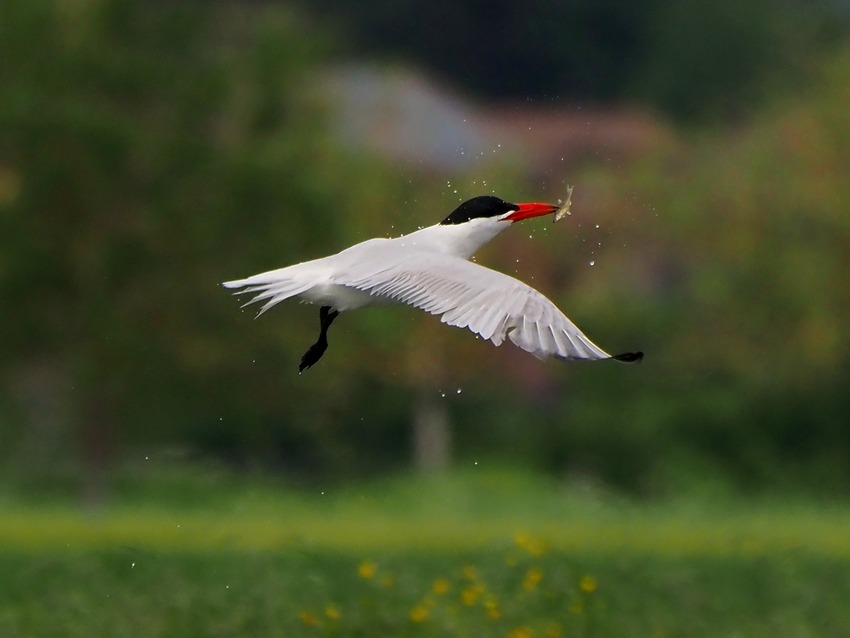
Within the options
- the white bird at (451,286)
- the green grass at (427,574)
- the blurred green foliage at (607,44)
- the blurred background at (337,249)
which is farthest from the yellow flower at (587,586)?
the blurred green foliage at (607,44)

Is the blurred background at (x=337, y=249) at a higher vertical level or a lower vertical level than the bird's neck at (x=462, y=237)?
lower

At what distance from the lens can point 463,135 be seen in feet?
134

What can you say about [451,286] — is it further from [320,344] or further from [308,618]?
[308,618]

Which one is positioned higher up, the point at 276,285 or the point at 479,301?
the point at 479,301

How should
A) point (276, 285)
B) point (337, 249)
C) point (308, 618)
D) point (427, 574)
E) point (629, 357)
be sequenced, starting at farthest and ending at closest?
point (337, 249), point (427, 574), point (308, 618), point (276, 285), point (629, 357)

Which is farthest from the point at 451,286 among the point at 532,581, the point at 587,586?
the point at 532,581

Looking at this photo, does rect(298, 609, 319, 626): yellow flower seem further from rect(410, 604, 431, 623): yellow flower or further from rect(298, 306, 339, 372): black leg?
rect(298, 306, 339, 372): black leg

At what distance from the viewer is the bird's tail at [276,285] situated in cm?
630

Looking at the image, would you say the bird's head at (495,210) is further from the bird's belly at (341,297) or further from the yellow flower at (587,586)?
the yellow flower at (587,586)

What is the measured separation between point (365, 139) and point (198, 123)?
718cm

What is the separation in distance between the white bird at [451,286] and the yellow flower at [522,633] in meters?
1.74

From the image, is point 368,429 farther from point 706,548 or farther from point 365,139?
point 706,548

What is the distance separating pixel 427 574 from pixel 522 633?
297 centimetres

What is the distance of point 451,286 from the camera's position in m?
6.16
